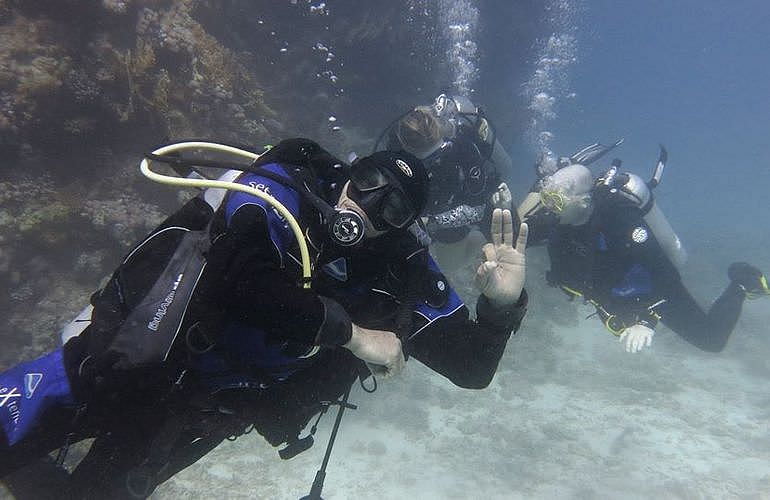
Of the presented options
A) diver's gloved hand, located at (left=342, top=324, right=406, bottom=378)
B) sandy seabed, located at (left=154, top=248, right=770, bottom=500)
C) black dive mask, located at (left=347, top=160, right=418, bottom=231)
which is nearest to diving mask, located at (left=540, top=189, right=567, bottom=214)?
black dive mask, located at (left=347, top=160, right=418, bottom=231)

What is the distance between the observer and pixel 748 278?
807cm

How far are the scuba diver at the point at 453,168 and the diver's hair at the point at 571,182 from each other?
0.65 metres

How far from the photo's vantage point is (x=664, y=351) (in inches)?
525

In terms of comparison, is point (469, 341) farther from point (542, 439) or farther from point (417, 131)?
point (542, 439)

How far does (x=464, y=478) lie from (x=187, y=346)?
742cm

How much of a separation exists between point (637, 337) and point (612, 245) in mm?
1411

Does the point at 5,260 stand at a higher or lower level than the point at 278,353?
lower

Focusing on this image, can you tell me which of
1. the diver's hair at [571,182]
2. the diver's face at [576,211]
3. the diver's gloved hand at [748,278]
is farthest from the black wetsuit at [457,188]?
the diver's gloved hand at [748,278]

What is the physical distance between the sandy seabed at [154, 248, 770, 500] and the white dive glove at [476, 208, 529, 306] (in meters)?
6.13

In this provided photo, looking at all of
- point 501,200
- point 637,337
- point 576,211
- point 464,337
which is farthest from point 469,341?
point 637,337

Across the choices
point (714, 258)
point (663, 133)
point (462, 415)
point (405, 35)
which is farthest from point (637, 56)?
point (462, 415)

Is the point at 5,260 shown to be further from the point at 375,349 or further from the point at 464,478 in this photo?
the point at 464,478

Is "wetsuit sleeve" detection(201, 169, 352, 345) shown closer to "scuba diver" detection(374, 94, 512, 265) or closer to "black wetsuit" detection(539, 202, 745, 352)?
"scuba diver" detection(374, 94, 512, 265)

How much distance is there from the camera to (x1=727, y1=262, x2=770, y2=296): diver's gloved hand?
26.1 ft
